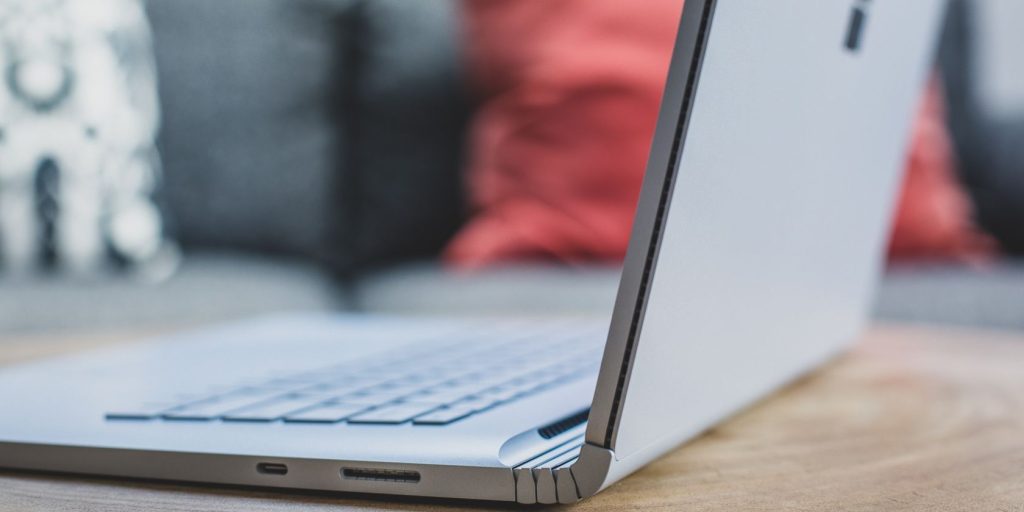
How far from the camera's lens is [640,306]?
12.0 inches

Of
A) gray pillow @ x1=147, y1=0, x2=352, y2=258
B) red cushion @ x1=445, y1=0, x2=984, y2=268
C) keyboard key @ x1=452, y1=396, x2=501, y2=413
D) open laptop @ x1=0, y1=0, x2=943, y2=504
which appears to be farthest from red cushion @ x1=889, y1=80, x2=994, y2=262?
keyboard key @ x1=452, y1=396, x2=501, y2=413

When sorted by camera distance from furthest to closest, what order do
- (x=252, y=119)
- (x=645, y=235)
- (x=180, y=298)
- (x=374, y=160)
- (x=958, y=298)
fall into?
(x=374, y=160) → (x=252, y=119) → (x=180, y=298) → (x=958, y=298) → (x=645, y=235)

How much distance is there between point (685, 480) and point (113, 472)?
0.80ft

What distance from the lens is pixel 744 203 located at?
1.20 feet

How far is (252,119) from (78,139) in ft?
1.05

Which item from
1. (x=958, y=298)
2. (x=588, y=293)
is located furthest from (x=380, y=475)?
(x=958, y=298)

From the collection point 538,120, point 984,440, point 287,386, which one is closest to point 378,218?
point 538,120

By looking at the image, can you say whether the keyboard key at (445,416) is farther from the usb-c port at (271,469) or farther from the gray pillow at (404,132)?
the gray pillow at (404,132)

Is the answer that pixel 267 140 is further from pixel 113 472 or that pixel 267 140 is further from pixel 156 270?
pixel 113 472

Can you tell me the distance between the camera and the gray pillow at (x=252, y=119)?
4.51 feet

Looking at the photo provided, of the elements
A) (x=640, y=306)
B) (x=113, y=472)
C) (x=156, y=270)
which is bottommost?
(x=156, y=270)

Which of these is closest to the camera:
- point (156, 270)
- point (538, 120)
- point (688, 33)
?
point (688, 33)

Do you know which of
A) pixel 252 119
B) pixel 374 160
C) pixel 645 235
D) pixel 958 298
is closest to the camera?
pixel 645 235

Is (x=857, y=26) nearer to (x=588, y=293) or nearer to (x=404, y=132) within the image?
(x=588, y=293)
